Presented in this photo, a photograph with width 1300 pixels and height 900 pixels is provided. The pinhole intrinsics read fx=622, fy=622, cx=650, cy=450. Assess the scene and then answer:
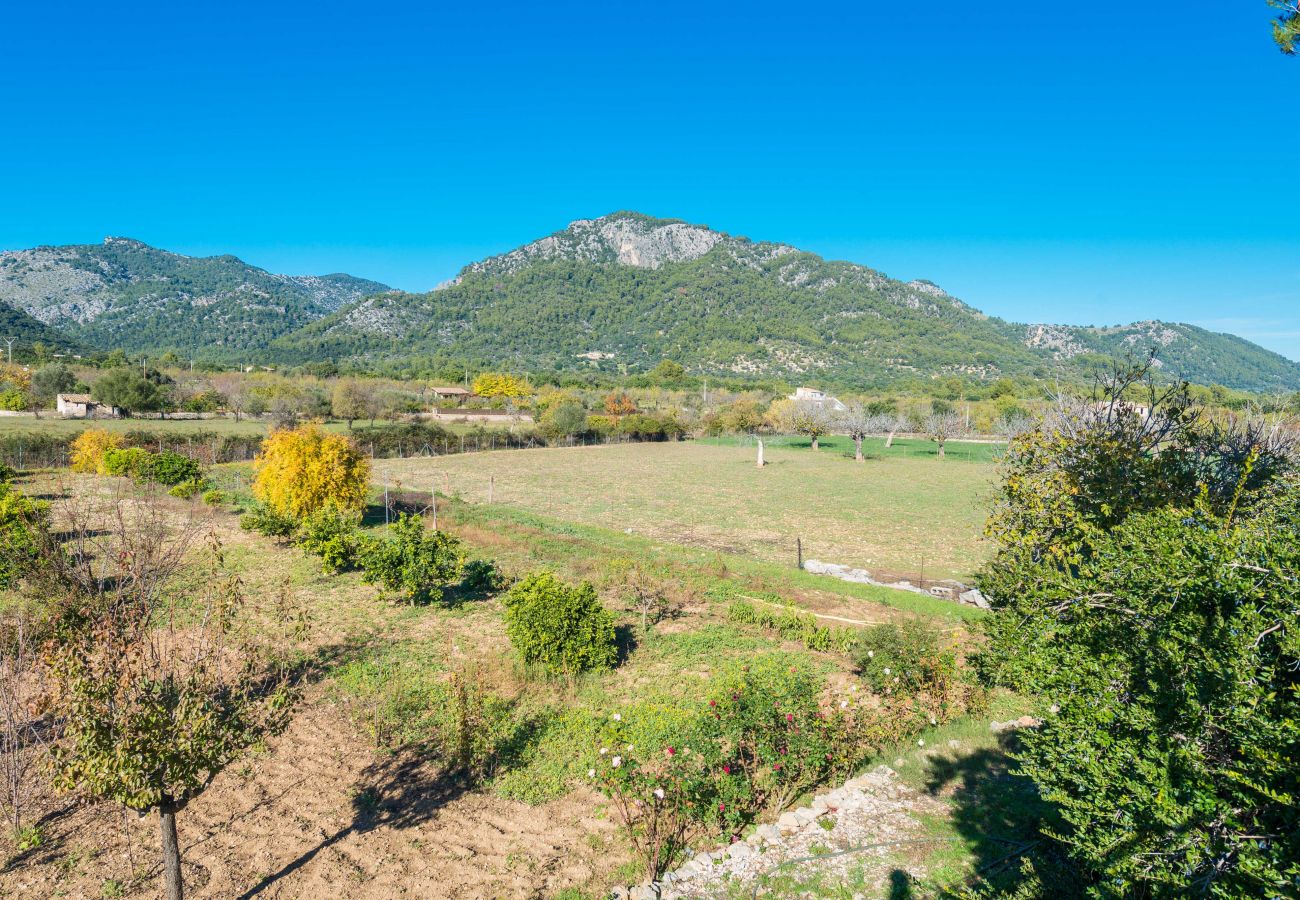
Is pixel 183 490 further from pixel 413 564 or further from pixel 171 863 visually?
pixel 171 863

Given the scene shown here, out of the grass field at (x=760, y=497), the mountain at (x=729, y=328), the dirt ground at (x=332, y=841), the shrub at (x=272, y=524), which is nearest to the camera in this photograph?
the dirt ground at (x=332, y=841)

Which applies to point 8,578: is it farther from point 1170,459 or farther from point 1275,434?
point 1275,434

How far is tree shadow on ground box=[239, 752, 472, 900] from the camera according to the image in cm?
652

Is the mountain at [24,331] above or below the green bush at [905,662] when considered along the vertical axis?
above

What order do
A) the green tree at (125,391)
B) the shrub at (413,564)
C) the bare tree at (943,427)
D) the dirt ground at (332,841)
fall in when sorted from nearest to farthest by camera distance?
the dirt ground at (332,841) → the shrub at (413,564) → the green tree at (125,391) → the bare tree at (943,427)

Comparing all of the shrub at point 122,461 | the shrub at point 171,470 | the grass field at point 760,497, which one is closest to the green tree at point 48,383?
the grass field at point 760,497

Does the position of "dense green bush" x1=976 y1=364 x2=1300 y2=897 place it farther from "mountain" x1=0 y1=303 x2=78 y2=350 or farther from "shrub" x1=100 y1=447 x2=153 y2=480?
"mountain" x1=0 y1=303 x2=78 y2=350

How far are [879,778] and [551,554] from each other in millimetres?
12454

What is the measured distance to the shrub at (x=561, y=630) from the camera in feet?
34.2

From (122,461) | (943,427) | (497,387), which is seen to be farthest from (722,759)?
(497,387)

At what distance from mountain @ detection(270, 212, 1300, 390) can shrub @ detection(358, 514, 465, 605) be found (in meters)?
125

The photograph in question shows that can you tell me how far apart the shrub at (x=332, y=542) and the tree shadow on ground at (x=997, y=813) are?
14.1 m

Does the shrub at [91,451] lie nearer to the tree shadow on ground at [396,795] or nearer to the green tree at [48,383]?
the tree shadow on ground at [396,795]

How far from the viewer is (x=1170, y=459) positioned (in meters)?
8.95
